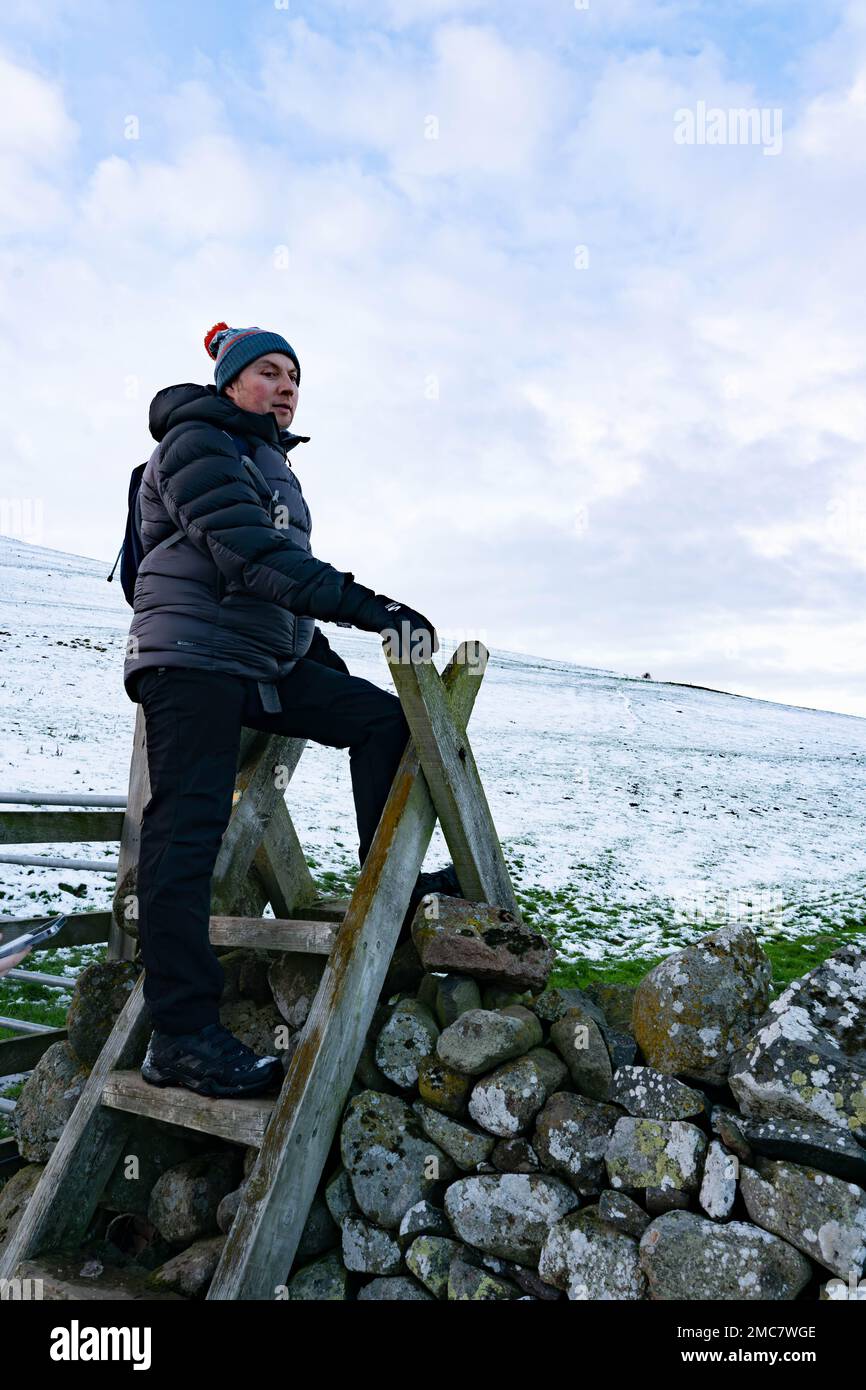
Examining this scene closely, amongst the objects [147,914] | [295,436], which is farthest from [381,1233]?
[295,436]

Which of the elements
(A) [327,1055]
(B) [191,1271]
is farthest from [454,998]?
(B) [191,1271]

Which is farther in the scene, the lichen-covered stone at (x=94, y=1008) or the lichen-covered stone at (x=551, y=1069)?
the lichen-covered stone at (x=94, y=1008)

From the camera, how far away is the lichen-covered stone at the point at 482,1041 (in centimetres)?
330

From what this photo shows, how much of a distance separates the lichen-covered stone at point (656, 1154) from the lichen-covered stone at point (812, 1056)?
0.21 metres

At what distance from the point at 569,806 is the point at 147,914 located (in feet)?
44.5

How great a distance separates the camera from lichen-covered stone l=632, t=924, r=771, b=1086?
10.4 ft

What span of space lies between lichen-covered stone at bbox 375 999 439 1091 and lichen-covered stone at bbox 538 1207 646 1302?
2.46 ft

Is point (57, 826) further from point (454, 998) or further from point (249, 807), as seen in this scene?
point (454, 998)

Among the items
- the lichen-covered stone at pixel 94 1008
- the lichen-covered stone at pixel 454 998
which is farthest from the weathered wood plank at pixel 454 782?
the lichen-covered stone at pixel 94 1008

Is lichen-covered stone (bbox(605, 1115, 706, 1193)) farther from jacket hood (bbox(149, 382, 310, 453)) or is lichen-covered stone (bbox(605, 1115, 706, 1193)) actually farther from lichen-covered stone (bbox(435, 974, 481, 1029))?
jacket hood (bbox(149, 382, 310, 453))

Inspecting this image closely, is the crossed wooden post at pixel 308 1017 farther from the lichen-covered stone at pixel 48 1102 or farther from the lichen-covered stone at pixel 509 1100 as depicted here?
the lichen-covered stone at pixel 509 1100

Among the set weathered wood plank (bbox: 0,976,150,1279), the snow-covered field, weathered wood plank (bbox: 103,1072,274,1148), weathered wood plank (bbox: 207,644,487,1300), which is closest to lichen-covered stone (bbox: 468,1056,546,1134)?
weathered wood plank (bbox: 207,644,487,1300)
